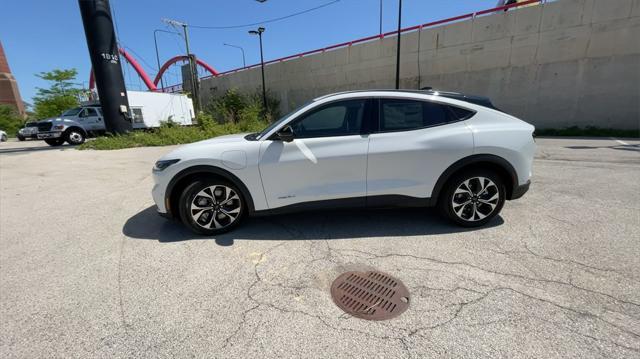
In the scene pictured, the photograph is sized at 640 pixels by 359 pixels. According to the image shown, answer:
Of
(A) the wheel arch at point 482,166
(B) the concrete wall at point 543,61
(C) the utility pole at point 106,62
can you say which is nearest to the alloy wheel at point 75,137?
(C) the utility pole at point 106,62

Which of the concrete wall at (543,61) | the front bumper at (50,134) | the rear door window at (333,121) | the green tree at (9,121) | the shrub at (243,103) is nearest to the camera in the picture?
the rear door window at (333,121)

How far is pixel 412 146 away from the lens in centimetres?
300

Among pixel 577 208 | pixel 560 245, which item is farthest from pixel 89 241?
pixel 577 208

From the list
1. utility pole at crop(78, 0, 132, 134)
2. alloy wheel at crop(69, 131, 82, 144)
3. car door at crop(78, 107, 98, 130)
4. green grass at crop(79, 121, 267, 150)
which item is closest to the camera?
utility pole at crop(78, 0, 132, 134)

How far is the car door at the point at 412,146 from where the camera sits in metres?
3.00

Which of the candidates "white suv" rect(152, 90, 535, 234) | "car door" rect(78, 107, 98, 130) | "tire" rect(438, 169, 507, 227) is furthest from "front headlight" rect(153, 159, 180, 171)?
"car door" rect(78, 107, 98, 130)

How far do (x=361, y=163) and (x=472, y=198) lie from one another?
1.41 metres

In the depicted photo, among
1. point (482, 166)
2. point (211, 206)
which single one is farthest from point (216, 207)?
point (482, 166)

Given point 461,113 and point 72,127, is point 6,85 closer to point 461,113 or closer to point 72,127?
point 72,127

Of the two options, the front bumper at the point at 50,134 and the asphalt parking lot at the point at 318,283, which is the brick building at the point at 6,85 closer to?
the front bumper at the point at 50,134

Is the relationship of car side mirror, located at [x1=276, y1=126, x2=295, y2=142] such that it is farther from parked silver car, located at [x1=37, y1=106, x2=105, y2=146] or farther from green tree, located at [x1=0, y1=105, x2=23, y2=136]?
green tree, located at [x1=0, y1=105, x2=23, y2=136]

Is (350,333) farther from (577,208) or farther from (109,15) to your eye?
(109,15)

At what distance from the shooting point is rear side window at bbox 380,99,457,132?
3.07m

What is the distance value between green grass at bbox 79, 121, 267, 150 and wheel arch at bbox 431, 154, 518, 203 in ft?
42.1
